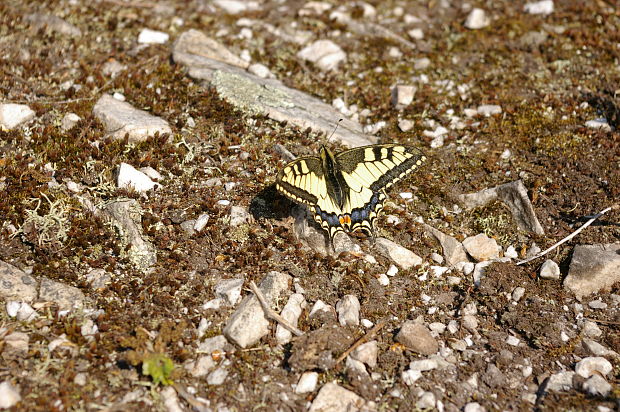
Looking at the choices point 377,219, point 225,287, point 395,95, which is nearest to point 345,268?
point 377,219

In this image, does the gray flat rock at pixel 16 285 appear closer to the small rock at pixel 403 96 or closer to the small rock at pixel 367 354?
the small rock at pixel 367 354

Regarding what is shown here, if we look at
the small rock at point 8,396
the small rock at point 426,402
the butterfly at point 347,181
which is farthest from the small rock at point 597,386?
the small rock at point 8,396

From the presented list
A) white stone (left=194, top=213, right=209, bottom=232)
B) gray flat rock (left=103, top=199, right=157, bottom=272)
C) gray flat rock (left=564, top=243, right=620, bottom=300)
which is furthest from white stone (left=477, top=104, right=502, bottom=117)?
gray flat rock (left=103, top=199, right=157, bottom=272)

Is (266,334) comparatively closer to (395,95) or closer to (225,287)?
(225,287)

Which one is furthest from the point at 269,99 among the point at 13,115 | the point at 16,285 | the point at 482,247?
the point at 16,285

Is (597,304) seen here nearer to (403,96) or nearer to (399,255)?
(399,255)

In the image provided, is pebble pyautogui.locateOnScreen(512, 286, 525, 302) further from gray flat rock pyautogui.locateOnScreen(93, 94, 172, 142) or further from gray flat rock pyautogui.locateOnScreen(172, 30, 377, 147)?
gray flat rock pyautogui.locateOnScreen(93, 94, 172, 142)

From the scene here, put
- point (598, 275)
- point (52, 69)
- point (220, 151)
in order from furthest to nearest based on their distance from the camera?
point (52, 69), point (220, 151), point (598, 275)
